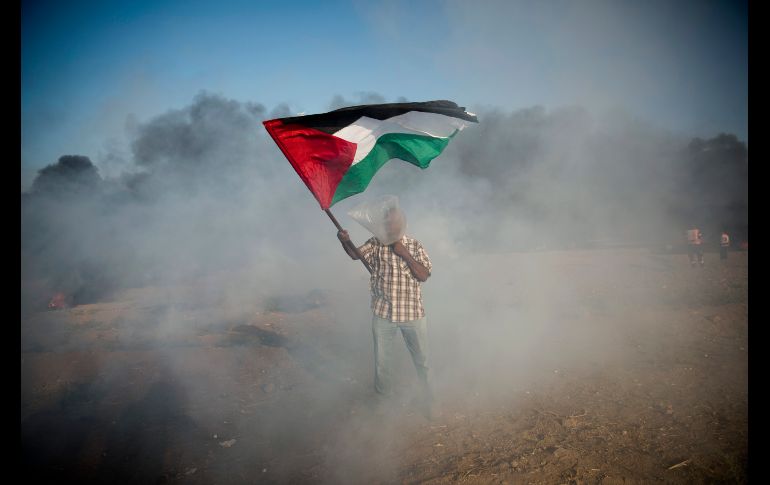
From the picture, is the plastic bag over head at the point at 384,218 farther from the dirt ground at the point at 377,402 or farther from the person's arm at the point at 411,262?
the dirt ground at the point at 377,402

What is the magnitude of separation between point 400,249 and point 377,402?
140 centimetres

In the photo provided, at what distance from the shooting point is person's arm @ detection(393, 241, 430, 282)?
262 cm

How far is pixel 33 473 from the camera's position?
7.70 ft

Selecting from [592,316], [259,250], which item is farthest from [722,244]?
[259,250]

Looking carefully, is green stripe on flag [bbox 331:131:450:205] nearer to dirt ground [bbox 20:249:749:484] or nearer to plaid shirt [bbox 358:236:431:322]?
plaid shirt [bbox 358:236:431:322]

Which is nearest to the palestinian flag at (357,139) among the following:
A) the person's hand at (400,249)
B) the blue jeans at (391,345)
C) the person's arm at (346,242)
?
the person's arm at (346,242)

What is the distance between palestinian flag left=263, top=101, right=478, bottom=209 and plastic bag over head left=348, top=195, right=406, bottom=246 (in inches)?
11.2

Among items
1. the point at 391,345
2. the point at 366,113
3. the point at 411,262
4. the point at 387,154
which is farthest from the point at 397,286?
the point at 366,113

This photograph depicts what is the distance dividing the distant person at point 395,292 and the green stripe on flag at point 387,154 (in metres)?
0.39

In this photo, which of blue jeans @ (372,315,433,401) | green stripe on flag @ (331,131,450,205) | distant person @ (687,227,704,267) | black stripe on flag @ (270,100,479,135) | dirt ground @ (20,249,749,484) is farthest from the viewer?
distant person @ (687,227,704,267)

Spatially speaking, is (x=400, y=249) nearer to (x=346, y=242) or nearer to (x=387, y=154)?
(x=346, y=242)

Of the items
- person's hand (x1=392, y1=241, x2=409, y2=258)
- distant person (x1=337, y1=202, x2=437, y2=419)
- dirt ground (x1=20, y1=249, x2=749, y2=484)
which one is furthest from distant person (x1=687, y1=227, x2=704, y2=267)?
person's hand (x1=392, y1=241, x2=409, y2=258)
